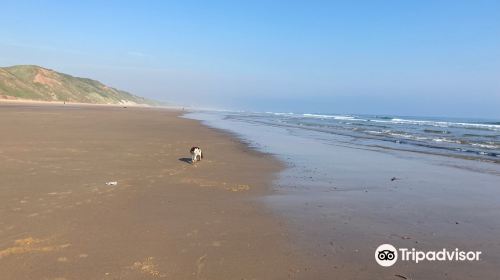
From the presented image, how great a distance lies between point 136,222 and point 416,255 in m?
4.12

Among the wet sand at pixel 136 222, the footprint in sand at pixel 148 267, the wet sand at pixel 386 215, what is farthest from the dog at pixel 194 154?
the footprint in sand at pixel 148 267

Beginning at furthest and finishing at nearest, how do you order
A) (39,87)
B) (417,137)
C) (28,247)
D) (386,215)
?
(39,87) → (417,137) → (386,215) → (28,247)

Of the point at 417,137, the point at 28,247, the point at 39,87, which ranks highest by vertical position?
the point at 39,87

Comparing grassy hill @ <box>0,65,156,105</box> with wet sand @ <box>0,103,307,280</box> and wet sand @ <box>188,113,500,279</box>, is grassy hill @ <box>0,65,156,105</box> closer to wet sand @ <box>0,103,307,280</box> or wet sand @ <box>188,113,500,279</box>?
wet sand @ <box>0,103,307,280</box>

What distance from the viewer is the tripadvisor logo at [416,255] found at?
15.8ft

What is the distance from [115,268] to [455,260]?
4.17 meters

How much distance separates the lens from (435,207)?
7594 millimetres

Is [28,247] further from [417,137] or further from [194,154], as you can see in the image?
[417,137]

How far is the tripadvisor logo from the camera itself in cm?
480

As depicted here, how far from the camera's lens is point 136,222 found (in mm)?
6031

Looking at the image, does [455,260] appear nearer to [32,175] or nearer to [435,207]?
[435,207]

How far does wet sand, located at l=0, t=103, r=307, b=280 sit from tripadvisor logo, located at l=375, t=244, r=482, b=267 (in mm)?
1120

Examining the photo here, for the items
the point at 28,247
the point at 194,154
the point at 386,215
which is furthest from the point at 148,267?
the point at 194,154

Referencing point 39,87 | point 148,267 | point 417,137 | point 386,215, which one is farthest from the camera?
point 39,87
